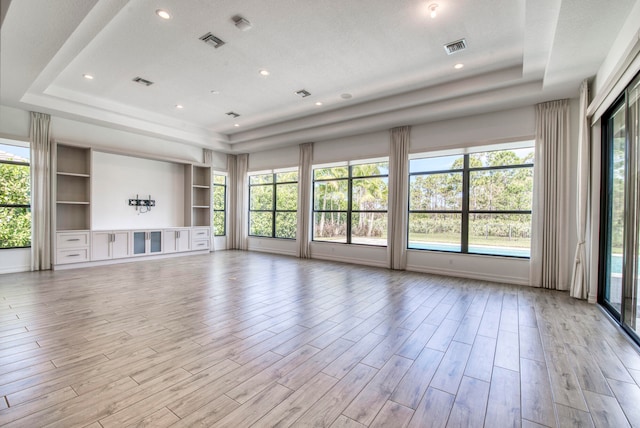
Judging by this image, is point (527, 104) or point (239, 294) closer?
point (239, 294)

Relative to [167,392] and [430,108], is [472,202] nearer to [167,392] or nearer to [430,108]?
[430,108]

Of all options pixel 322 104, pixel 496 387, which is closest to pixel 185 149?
pixel 322 104

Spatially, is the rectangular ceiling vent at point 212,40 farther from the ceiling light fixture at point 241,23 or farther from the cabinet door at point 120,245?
the cabinet door at point 120,245

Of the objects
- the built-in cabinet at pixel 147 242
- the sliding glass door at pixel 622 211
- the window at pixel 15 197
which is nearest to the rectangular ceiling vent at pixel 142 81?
the window at pixel 15 197

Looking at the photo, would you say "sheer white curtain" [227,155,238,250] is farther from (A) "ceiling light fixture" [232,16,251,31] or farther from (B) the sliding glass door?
(B) the sliding glass door

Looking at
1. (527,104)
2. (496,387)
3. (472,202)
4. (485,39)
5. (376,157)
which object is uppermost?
(485,39)

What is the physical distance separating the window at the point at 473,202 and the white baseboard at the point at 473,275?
43 centimetres

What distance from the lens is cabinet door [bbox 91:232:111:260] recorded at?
6684mm

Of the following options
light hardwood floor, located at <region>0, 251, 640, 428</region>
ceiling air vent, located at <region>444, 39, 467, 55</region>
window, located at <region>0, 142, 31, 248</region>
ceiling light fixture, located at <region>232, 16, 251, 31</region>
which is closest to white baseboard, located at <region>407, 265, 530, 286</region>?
light hardwood floor, located at <region>0, 251, 640, 428</region>

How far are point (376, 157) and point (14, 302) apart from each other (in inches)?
267

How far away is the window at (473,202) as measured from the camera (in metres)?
→ 5.73

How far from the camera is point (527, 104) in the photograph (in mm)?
5410

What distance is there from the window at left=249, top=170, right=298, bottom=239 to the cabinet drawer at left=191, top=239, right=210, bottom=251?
161 centimetres

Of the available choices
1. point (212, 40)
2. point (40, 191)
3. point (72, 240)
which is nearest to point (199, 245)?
point (72, 240)
